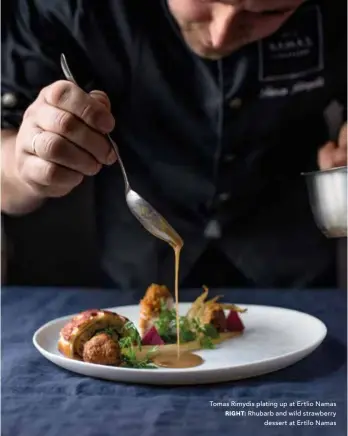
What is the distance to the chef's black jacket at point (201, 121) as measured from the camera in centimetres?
52

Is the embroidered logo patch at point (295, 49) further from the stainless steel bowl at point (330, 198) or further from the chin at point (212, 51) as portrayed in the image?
the stainless steel bowl at point (330, 198)

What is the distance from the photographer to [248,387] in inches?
14.4

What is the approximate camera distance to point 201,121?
59 cm

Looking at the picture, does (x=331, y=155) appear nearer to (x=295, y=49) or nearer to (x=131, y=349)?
(x=295, y=49)

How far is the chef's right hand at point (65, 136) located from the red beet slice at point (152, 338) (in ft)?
0.32

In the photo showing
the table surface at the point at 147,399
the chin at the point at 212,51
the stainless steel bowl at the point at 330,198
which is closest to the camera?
the table surface at the point at 147,399

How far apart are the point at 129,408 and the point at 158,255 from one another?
9.1 inches

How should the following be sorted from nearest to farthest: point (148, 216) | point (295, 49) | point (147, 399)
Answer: point (147, 399), point (148, 216), point (295, 49)

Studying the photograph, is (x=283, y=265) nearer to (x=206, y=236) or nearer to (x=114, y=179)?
(x=206, y=236)

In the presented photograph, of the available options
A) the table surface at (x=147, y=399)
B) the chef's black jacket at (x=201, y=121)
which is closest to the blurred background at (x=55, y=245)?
the chef's black jacket at (x=201, y=121)

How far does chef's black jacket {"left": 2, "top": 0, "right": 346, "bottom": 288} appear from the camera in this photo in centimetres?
52

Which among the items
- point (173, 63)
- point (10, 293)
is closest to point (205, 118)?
point (173, 63)

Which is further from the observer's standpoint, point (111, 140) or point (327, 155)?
point (327, 155)

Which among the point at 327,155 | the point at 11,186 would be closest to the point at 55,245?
the point at 11,186
